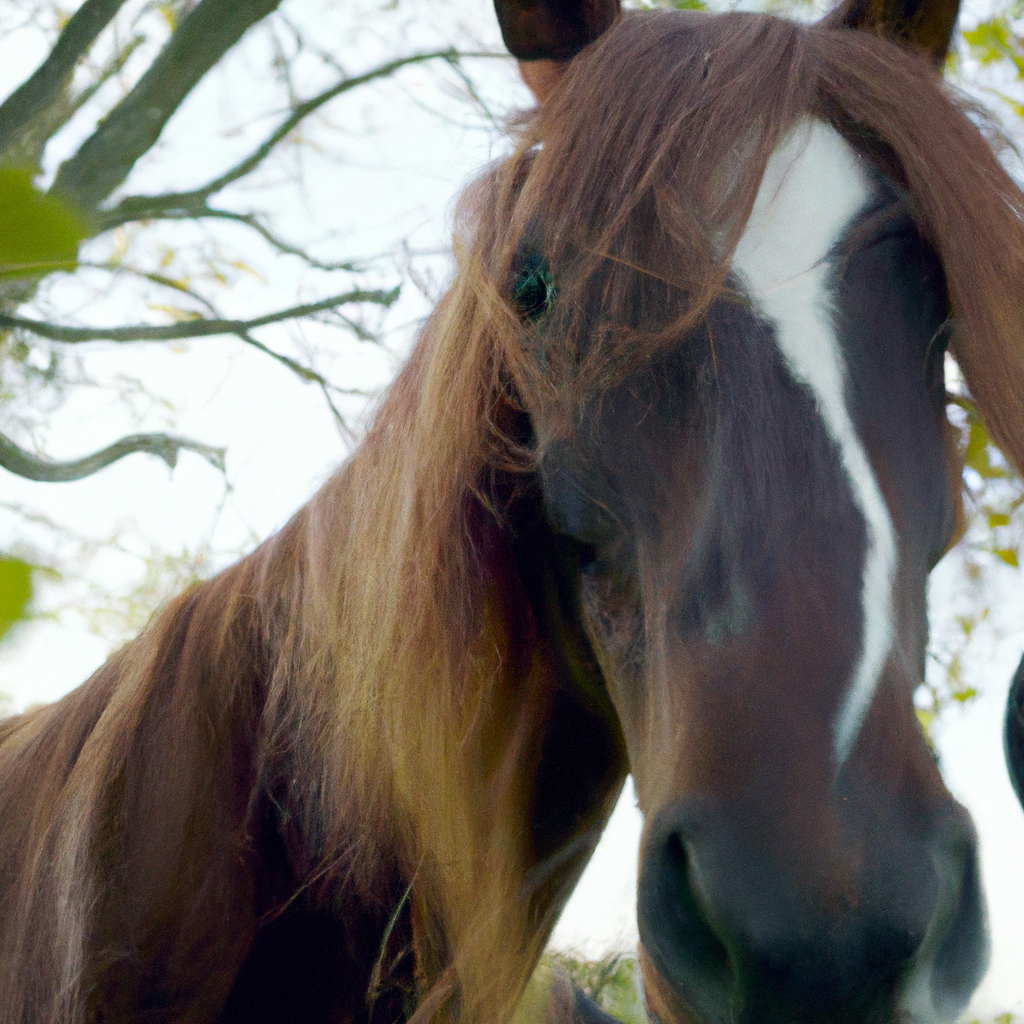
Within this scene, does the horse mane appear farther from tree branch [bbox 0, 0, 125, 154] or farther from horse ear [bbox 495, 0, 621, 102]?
tree branch [bbox 0, 0, 125, 154]

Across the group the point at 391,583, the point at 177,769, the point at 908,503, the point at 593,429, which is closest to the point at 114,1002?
the point at 177,769

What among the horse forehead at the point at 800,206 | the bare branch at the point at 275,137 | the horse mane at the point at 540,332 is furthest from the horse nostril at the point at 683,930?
the bare branch at the point at 275,137

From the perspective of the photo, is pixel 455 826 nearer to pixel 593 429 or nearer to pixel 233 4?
pixel 593 429

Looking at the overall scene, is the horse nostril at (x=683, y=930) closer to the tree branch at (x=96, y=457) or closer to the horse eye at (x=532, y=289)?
the horse eye at (x=532, y=289)

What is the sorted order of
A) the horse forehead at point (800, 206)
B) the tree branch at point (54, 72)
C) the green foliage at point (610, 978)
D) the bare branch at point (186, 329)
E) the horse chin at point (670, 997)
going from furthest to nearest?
the bare branch at point (186, 329), the green foliage at point (610, 978), the horse forehead at point (800, 206), the horse chin at point (670, 997), the tree branch at point (54, 72)

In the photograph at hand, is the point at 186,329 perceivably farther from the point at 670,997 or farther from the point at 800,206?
the point at 670,997

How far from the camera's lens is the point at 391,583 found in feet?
4.00

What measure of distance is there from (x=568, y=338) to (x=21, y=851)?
1314 millimetres

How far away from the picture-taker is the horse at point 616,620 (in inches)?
32.4

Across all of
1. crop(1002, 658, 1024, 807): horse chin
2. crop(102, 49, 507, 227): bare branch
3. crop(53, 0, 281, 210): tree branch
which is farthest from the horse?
crop(102, 49, 507, 227): bare branch

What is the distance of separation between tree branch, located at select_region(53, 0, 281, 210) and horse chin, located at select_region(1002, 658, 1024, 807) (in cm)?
167

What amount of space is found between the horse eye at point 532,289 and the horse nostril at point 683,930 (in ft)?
2.03

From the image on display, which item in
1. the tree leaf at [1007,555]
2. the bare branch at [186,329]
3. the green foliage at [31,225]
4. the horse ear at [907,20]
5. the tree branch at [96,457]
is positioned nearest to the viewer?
the green foliage at [31,225]

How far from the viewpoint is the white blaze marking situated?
0.86 m
